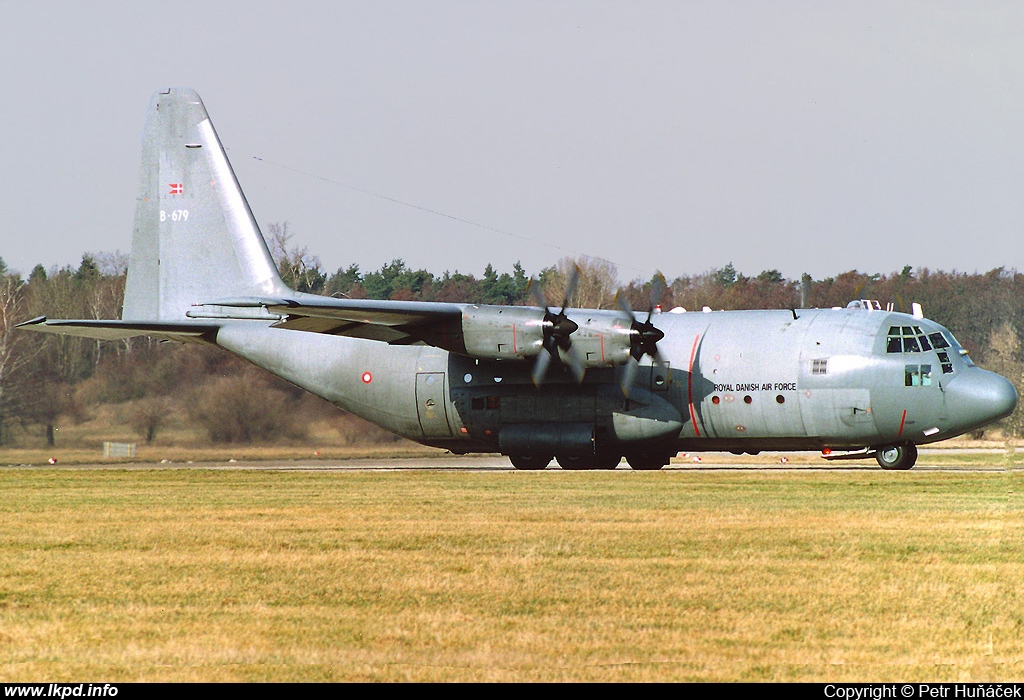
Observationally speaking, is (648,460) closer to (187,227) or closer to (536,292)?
(536,292)

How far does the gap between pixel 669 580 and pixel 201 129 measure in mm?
25950

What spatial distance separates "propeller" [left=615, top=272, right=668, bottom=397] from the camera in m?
27.1

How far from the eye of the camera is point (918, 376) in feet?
85.5

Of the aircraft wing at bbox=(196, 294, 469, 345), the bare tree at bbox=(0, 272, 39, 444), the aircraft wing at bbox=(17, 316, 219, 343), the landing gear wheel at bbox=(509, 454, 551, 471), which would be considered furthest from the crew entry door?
the bare tree at bbox=(0, 272, 39, 444)

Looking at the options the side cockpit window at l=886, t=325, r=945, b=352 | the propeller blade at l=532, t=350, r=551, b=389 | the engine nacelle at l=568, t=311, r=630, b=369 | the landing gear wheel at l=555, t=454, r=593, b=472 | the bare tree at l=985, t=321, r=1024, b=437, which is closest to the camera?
the bare tree at l=985, t=321, r=1024, b=437

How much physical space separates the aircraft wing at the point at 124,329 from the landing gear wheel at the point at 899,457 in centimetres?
1755

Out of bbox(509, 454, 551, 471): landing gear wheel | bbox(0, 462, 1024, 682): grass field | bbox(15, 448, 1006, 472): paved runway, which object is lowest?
bbox(15, 448, 1006, 472): paved runway

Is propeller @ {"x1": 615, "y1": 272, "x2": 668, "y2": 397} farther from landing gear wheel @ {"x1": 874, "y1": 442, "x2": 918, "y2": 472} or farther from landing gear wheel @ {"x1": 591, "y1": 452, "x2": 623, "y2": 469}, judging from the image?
landing gear wheel @ {"x1": 874, "y1": 442, "x2": 918, "y2": 472}

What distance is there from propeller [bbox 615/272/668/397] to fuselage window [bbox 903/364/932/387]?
5.51m

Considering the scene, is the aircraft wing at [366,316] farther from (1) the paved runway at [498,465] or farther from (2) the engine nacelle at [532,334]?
(1) the paved runway at [498,465]

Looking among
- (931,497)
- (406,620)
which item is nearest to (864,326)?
(931,497)

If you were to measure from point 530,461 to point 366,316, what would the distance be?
6.00m

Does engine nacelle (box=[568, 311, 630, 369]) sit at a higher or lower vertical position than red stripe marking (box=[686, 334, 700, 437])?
higher

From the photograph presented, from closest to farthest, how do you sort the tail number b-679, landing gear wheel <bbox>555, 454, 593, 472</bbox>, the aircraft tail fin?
landing gear wheel <bbox>555, 454, 593, 472</bbox> < the aircraft tail fin < the tail number b-679
